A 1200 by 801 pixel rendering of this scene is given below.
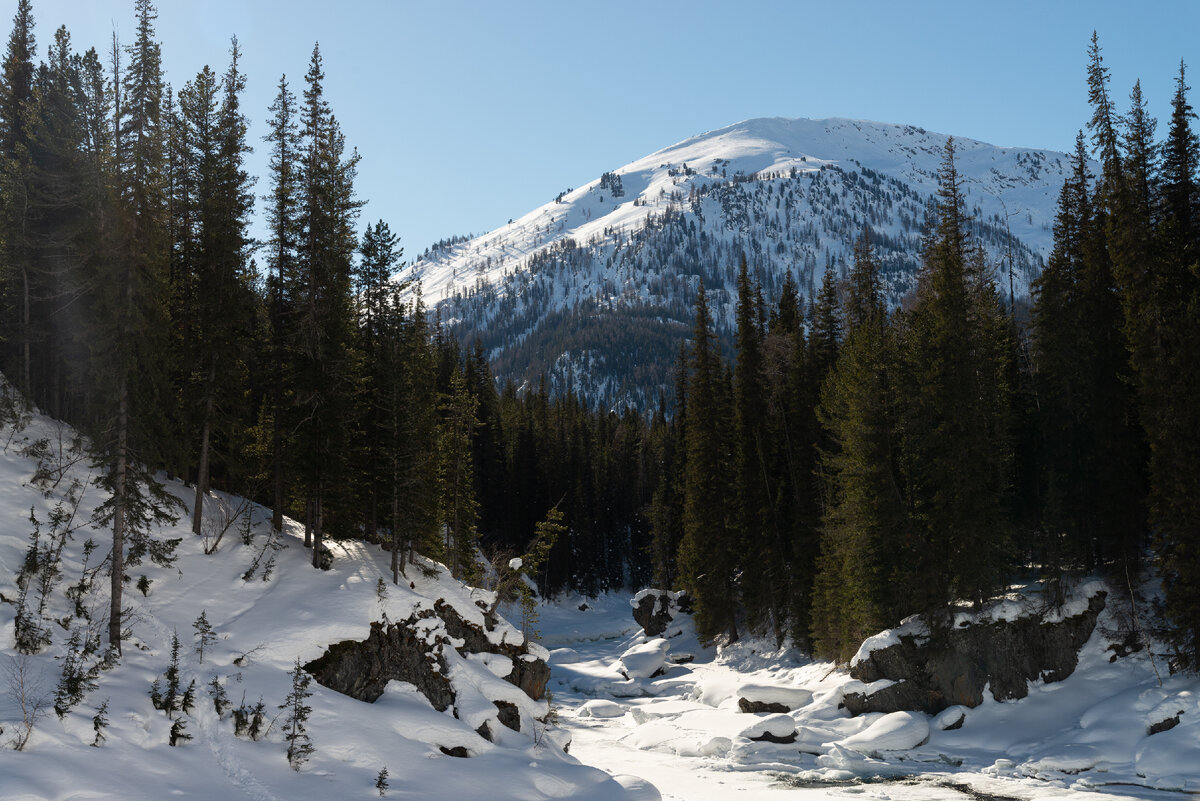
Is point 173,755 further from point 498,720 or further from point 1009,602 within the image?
point 1009,602

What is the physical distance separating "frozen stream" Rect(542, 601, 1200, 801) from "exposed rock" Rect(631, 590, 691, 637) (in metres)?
17.0

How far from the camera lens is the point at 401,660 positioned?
22203 millimetres

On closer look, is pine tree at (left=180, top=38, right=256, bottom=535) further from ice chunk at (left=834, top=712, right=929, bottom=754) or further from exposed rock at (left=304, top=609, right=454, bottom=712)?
ice chunk at (left=834, top=712, right=929, bottom=754)

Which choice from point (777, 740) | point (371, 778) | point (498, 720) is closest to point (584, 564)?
point (777, 740)

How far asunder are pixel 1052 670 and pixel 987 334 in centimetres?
1327

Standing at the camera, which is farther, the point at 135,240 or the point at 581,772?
the point at 581,772

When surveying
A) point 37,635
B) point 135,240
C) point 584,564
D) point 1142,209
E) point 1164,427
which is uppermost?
point 1142,209

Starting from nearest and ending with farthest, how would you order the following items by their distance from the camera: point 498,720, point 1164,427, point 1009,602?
point 498,720
point 1164,427
point 1009,602

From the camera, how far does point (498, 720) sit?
2297 centimetres

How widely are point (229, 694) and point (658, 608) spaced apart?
1643 inches

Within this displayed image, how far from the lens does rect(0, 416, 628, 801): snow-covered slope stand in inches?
550

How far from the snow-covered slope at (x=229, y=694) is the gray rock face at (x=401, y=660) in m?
0.35

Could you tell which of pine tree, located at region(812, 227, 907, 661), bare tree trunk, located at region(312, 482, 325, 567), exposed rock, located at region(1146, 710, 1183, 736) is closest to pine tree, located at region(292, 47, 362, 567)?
bare tree trunk, located at region(312, 482, 325, 567)

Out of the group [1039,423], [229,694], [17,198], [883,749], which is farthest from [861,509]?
[17,198]
